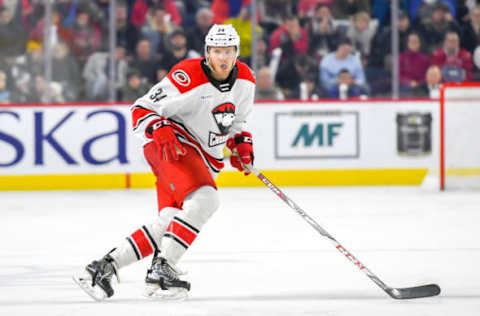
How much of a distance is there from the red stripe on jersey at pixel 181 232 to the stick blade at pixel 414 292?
2.24 ft

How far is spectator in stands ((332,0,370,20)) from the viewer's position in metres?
7.68

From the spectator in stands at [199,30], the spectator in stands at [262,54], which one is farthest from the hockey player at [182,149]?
the spectator in stands at [199,30]

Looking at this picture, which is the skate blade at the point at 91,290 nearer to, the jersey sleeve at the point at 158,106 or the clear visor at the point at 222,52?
the jersey sleeve at the point at 158,106

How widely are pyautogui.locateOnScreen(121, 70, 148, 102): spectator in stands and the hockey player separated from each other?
4.37 metres

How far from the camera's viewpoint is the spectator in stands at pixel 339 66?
24.7 ft

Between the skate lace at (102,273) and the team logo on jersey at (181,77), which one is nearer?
the skate lace at (102,273)

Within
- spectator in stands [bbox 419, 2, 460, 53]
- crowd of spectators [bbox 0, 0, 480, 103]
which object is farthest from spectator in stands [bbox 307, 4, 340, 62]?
spectator in stands [bbox 419, 2, 460, 53]

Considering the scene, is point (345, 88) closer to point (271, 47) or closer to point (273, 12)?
→ point (271, 47)

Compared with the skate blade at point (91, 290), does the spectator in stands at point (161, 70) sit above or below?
above

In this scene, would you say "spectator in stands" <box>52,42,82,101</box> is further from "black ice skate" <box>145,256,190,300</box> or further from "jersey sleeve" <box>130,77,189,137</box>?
"black ice skate" <box>145,256,190,300</box>

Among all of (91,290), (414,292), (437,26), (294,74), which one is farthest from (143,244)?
(437,26)

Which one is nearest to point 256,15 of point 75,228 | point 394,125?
point 394,125

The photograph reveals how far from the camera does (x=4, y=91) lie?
7.46 meters

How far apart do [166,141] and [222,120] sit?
0.91ft
